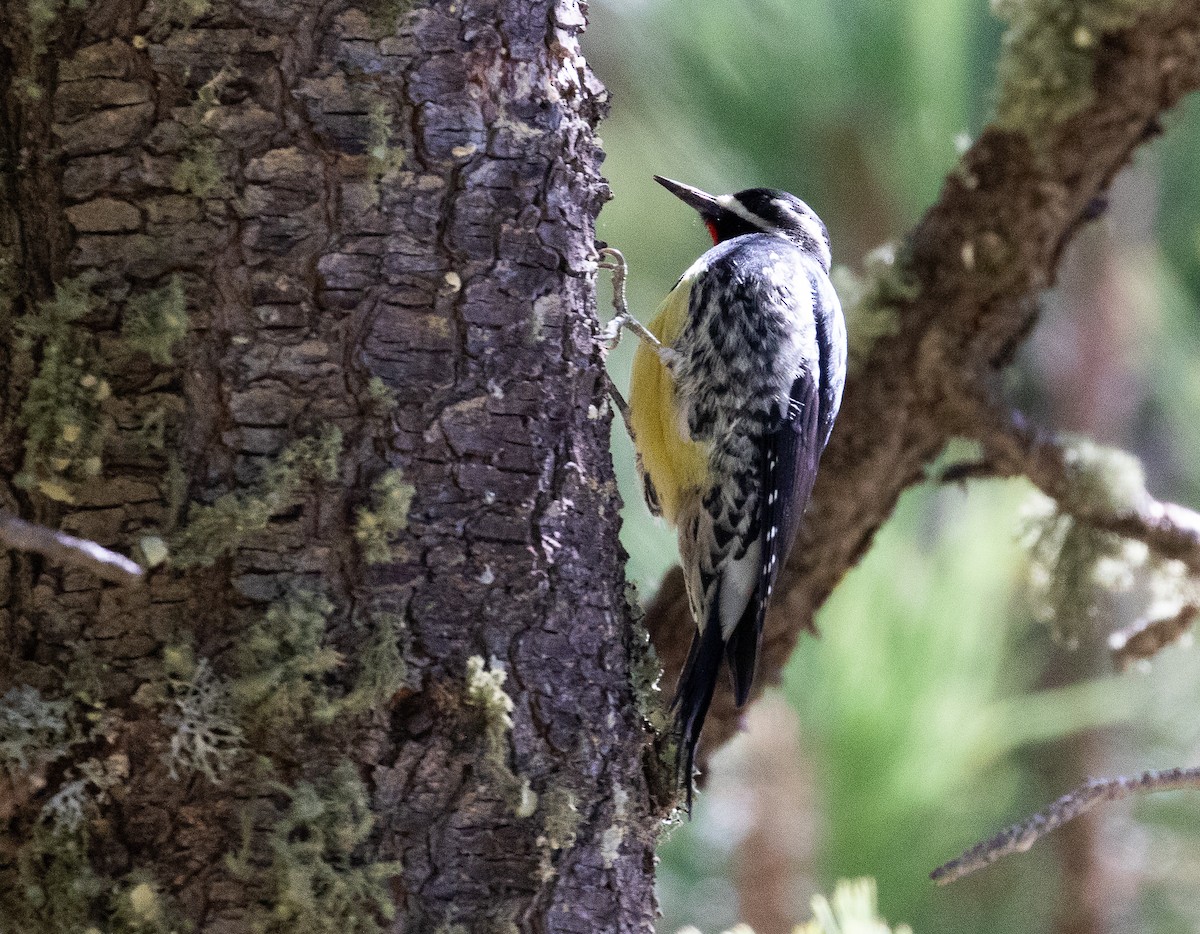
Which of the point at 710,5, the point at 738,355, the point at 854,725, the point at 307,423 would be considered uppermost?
the point at 710,5

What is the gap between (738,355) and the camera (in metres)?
2.40

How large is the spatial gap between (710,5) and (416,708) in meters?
2.14

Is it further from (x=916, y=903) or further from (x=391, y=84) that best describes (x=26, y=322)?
(x=916, y=903)

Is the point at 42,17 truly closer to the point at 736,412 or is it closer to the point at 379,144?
the point at 379,144

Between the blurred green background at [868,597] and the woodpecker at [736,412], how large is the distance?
1.67 ft

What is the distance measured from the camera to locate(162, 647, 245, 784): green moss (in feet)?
4.18

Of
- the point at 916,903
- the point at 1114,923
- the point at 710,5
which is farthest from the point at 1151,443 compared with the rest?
the point at 710,5

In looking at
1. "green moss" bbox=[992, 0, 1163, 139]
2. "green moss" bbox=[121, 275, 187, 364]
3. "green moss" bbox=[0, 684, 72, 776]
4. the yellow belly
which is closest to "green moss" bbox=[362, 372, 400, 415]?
"green moss" bbox=[121, 275, 187, 364]

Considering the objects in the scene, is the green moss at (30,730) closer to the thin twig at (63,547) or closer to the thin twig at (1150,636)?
the thin twig at (63,547)

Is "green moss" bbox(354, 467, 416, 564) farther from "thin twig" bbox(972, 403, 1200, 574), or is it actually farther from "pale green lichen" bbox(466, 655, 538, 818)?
"thin twig" bbox(972, 403, 1200, 574)

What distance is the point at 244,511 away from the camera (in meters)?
1.31

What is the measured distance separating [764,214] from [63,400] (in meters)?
1.74

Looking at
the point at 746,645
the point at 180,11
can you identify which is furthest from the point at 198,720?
the point at 746,645

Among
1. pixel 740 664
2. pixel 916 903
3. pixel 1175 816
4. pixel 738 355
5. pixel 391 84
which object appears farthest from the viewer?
pixel 1175 816
